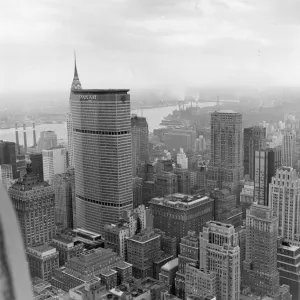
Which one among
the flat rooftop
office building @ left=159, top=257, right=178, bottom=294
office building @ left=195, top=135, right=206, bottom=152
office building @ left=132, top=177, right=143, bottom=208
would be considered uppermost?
the flat rooftop

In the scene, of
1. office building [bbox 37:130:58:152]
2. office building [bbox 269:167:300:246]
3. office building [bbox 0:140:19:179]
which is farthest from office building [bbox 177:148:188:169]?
office building [bbox 0:140:19:179]

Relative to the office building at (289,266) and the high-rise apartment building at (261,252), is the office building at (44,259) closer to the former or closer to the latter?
the high-rise apartment building at (261,252)

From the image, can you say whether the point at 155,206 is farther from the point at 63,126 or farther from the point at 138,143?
the point at 63,126

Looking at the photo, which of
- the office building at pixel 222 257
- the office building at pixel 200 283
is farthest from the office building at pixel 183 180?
the office building at pixel 200 283

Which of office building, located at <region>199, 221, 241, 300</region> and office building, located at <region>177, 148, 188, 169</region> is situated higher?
office building, located at <region>177, 148, 188, 169</region>

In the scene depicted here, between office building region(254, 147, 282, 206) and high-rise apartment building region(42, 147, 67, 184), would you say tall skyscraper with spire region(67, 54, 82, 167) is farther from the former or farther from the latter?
office building region(254, 147, 282, 206)

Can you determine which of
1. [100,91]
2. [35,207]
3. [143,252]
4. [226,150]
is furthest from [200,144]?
[35,207]
